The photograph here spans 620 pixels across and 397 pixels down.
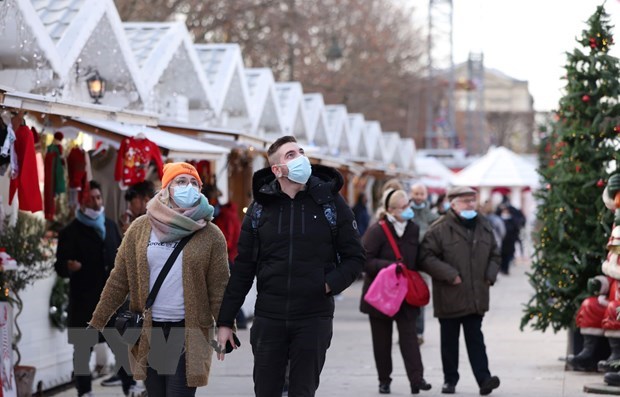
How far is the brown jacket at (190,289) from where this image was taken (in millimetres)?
7406

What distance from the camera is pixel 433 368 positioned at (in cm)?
1365

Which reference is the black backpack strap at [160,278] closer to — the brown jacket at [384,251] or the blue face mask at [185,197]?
the blue face mask at [185,197]

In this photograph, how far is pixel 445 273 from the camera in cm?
1105

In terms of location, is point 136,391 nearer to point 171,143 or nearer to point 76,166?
point 76,166

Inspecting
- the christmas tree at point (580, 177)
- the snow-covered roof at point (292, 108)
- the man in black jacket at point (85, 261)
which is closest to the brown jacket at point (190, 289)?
the man in black jacket at point (85, 261)

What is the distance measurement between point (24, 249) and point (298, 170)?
417cm

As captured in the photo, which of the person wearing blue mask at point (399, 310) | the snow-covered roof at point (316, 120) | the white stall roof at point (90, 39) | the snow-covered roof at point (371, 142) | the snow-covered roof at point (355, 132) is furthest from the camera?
the snow-covered roof at point (371, 142)

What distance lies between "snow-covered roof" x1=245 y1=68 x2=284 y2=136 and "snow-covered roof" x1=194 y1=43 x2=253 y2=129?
31 centimetres

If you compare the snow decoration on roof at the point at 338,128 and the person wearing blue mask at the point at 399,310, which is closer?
the person wearing blue mask at the point at 399,310

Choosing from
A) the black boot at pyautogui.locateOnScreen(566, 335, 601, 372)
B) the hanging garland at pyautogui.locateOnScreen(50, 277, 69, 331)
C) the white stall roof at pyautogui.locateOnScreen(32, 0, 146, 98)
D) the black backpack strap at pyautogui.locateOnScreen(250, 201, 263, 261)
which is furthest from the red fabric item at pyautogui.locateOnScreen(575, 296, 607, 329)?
the black backpack strap at pyautogui.locateOnScreen(250, 201, 263, 261)

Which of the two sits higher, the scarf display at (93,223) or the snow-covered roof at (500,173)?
the snow-covered roof at (500,173)

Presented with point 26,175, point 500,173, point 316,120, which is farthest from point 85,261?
point 500,173

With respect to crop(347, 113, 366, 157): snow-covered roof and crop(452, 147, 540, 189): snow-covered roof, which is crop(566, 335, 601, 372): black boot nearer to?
crop(347, 113, 366, 157): snow-covered roof

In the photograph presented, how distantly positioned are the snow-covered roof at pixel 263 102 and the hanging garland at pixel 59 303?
8541 mm
